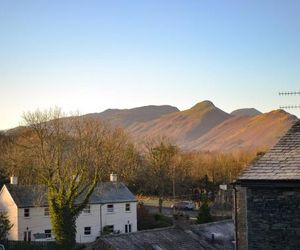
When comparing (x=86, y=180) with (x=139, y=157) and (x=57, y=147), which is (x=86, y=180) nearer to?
(x=57, y=147)

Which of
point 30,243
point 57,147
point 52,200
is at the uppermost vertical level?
point 57,147

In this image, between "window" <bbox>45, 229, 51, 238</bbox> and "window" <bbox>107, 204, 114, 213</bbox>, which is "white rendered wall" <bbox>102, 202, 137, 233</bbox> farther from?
"window" <bbox>45, 229, 51, 238</bbox>

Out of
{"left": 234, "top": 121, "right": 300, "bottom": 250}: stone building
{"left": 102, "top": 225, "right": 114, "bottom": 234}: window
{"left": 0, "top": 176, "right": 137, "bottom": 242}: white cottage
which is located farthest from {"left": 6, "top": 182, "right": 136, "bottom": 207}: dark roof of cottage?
{"left": 234, "top": 121, "right": 300, "bottom": 250}: stone building

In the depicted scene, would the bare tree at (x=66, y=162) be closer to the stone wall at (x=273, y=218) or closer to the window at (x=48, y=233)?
the window at (x=48, y=233)

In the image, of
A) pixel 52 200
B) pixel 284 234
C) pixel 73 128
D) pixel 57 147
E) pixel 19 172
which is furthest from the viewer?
pixel 19 172

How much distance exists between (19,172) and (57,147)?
948 cm

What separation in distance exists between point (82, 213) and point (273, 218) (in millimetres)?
34811

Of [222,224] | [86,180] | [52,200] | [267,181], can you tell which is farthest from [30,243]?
[267,181]

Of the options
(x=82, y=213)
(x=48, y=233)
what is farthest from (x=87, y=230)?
(x=48, y=233)

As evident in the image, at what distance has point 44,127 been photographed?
169 ft

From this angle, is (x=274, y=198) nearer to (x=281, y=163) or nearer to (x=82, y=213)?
(x=281, y=163)

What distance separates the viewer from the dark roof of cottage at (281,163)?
15.0 metres

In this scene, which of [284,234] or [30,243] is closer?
[284,234]

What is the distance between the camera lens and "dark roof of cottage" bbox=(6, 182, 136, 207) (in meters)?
46.8
